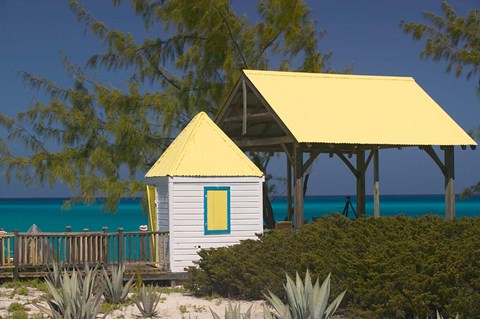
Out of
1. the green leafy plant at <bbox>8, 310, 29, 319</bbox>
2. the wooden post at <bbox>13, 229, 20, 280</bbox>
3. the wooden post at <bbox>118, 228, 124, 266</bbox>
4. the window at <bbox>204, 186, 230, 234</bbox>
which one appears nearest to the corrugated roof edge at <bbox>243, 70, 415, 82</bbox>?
the window at <bbox>204, 186, 230, 234</bbox>

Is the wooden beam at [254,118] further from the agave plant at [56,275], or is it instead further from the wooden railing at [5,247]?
the agave plant at [56,275]

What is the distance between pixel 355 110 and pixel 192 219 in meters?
7.09

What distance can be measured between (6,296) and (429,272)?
919 cm

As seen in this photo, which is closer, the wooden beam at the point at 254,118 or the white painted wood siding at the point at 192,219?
the white painted wood siding at the point at 192,219

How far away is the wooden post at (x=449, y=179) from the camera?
2528 cm

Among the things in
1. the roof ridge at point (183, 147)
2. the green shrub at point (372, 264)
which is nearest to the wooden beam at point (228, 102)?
the roof ridge at point (183, 147)

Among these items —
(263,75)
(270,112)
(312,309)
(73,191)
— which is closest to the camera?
(312,309)

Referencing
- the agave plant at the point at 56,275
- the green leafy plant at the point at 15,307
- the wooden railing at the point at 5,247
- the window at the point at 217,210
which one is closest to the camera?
the green leafy plant at the point at 15,307

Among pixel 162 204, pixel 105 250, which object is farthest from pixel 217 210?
pixel 105 250

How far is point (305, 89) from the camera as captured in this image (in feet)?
84.8

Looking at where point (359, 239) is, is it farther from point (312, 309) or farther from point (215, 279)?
point (312, 309)

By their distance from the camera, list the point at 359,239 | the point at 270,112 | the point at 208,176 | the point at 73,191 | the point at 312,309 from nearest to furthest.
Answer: the point at 312,309, the point at 359,239, the point at 208,176, the point at 270,112, the point at 73,191

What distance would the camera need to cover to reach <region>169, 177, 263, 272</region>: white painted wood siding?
67.8 feet

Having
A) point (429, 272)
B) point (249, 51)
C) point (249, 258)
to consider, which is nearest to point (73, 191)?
point (249, 51)
